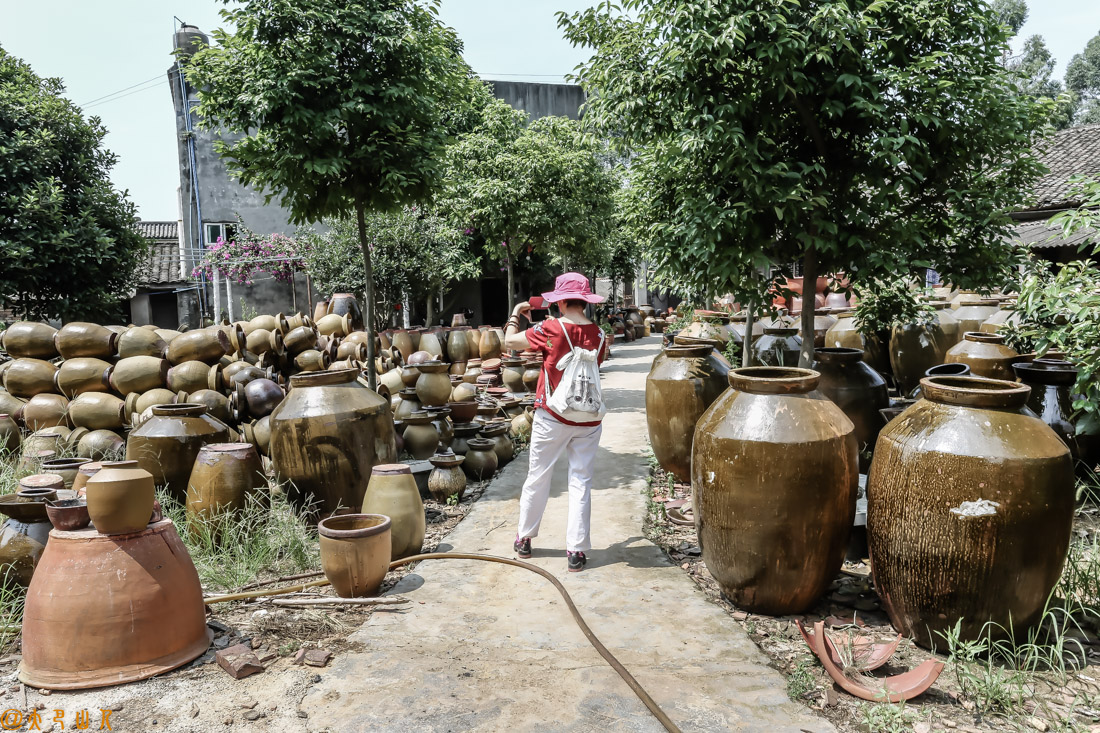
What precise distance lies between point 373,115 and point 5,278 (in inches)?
322

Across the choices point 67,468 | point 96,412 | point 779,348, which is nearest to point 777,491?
point 779,348

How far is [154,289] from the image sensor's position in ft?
60.7

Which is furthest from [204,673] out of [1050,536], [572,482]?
[1050,536]

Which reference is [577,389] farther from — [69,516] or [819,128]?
[819,128]

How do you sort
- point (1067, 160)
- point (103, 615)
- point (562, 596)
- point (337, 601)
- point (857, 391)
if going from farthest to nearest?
1. point (1067, 160)
2. point (857, 391)
3. point (562, 596)
4. point (337, 601)
5. point (103, 615)

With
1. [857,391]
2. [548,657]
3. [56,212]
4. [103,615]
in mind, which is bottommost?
[548,657]

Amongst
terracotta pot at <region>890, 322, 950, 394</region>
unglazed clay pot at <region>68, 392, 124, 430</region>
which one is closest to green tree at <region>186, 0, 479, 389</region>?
unglazed clay pot at <region>68, 392, 124, 430</region>

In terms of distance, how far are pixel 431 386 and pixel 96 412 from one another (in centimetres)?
325

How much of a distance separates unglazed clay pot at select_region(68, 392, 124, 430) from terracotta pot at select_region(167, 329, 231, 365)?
0.69 metres

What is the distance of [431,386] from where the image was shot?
716cm

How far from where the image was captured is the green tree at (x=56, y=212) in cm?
1078

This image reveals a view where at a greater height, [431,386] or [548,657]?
[431,386]

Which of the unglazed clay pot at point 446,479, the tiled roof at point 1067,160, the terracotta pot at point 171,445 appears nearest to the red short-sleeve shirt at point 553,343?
the unglazed clay pot at point 446,479

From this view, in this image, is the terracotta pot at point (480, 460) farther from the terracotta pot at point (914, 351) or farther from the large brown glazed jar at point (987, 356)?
the terracotta pot at point (914, 351)
